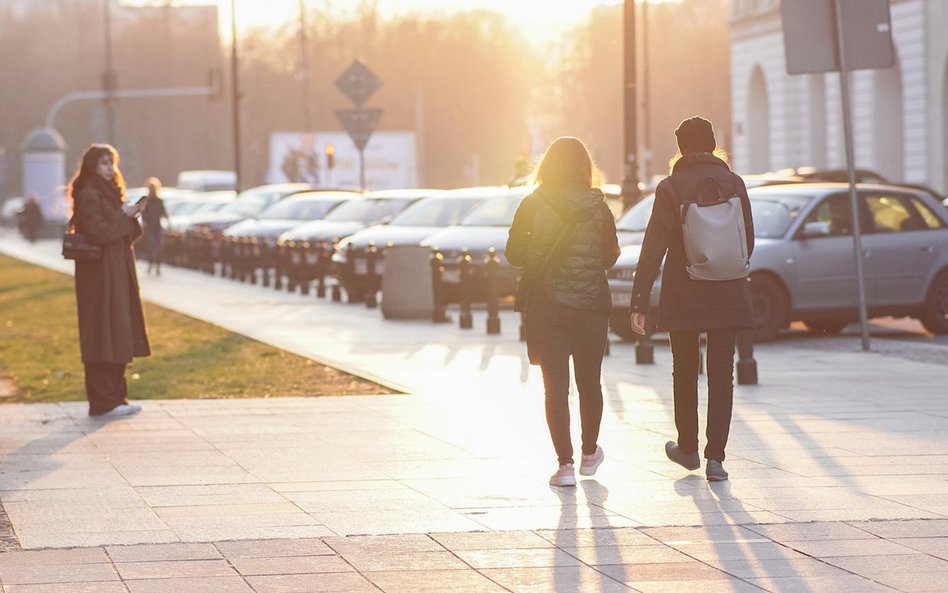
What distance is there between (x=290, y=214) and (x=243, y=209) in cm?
677

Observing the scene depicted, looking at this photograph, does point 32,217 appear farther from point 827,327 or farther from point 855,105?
point 827,327

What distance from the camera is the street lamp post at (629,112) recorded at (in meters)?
20.7

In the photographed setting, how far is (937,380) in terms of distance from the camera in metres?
13.4

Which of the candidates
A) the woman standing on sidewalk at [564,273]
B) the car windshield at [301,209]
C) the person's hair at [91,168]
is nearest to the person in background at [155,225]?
the car windshield at [301,209]

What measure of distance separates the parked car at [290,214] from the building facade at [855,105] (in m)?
15.3

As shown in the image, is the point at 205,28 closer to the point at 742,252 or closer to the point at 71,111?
the point at 71,111

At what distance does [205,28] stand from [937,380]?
102 metres

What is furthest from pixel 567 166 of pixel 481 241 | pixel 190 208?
pixel 190 208

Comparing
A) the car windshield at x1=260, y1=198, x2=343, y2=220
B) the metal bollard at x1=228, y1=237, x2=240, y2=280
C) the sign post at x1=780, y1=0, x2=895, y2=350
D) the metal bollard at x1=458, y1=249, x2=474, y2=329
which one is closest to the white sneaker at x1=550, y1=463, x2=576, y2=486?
the sign post at x1=780, y1=0, x2=895, y2=350

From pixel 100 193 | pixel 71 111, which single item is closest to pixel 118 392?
pixel 100 193

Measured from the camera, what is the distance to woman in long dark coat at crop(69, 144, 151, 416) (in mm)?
11914

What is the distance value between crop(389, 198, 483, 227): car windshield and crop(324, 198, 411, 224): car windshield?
2.61 m

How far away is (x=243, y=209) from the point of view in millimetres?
41344

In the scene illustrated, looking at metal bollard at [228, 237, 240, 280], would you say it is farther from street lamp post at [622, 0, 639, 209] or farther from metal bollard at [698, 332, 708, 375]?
metal bollard at [698, 332, 708, 375]
